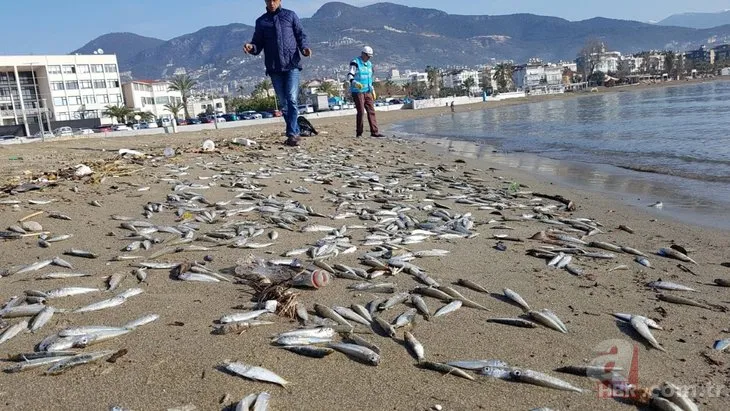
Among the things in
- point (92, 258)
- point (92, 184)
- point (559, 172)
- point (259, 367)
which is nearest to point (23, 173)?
point (92, 184)

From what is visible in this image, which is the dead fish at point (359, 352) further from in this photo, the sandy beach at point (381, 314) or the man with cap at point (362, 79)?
the man with cap at point (362, 79)

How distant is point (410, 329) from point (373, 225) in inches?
117

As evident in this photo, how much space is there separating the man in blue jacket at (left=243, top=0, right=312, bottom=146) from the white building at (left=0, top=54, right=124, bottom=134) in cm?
10968

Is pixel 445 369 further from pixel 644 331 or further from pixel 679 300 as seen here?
pixel 679 300

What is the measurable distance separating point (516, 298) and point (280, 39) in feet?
32.2

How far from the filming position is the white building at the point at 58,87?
350 feet

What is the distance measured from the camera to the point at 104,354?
313cm

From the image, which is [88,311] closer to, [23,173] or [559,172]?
[23,173]

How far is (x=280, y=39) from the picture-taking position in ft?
40.3

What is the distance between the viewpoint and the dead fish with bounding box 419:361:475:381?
10.00ft

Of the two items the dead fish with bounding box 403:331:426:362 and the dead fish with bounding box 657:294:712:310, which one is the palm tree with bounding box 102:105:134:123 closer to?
the dead fish with bounding box 403:331:426:362

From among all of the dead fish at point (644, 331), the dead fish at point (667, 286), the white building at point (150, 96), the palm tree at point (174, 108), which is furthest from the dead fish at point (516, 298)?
the white building at point (150, 96)

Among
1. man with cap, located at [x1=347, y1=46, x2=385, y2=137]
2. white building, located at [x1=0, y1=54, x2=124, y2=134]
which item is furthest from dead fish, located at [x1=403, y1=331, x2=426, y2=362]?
white building, located at [x1=0, y1=54, x2=124, y2=134]

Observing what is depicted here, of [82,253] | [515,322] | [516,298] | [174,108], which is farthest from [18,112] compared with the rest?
[515,322]
